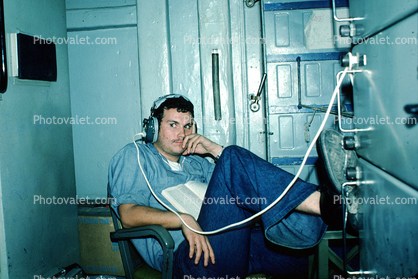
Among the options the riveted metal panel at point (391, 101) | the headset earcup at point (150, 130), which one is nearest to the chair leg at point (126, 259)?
the headset earcup at point (150, 130)

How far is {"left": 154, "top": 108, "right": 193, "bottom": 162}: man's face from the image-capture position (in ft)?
5.33

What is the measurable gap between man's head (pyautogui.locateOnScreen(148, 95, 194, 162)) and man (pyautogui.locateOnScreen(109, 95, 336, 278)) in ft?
0.55

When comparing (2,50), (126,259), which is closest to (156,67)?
(2,50)

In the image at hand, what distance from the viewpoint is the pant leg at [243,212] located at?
3.68 ft

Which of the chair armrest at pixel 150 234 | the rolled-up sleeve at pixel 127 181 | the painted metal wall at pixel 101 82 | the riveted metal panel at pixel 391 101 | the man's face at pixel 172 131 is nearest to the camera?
the riveted metal panel at pixel 391 101

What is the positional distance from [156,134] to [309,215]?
0.94 m

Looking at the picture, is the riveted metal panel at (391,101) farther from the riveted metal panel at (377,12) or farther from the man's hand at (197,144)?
the man's hand at (197,144)

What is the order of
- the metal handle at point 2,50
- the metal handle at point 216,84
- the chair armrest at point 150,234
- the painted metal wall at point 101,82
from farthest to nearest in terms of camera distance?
the painted metal wall at point 101,82 → the metal handle at point 216,84 → the metal handle at point 2,50 → the chair armrest at point 150,234

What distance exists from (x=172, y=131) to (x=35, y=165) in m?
0.84

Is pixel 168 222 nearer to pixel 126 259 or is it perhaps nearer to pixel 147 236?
pixel 147 236

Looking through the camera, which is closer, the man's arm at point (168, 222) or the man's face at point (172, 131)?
the man's arm at point (168, 222)

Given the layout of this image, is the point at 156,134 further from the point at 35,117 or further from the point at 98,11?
the point at 98,11

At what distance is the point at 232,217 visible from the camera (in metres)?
1.21

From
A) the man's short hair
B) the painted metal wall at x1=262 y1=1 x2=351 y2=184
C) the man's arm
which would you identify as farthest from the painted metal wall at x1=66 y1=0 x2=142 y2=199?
the painted metal wall at x1=262 y1=1 x2=351 y2=184
